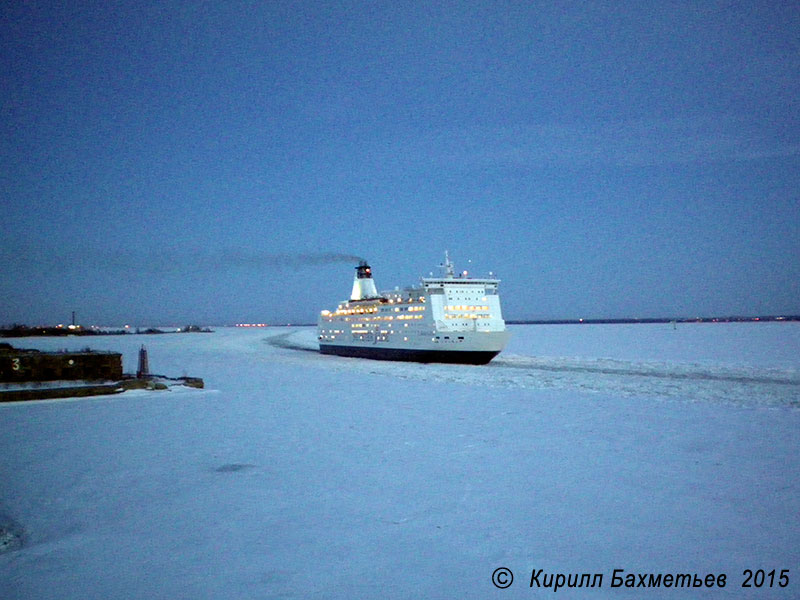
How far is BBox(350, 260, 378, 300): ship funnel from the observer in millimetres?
42312

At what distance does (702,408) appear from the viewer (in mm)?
13156

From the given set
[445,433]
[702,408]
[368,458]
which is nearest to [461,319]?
[702,408]

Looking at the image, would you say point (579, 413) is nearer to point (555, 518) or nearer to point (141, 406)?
point (555, 518)

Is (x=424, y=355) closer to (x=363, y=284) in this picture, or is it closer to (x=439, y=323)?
(x=439, y=323)

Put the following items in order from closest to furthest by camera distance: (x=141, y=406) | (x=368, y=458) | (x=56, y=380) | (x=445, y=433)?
(x=368, y=458)
(x=445, y=433)
(x=141, y=406)
(x=56, y=380)

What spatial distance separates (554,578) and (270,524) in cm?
319
